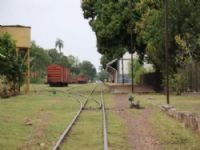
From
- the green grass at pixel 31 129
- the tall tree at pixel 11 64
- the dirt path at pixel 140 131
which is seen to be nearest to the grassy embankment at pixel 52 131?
the green grass at pixel 31 129

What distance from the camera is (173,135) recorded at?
17469 millimetres

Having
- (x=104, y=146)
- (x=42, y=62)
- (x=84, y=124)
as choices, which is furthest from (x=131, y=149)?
(x=42, y=62)

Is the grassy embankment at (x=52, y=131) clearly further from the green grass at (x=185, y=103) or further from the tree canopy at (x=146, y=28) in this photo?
the tree canopy at (x=146, y=28)

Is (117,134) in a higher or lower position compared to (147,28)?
lower

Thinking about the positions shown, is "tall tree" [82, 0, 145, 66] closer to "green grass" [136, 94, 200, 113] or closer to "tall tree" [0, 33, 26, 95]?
"tall tree" [0, 33, 26, 95]

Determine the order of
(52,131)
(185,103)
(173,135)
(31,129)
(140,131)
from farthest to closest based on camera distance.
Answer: (185,103)
(31,129)
(140,131)
(52,131)
(173,135)

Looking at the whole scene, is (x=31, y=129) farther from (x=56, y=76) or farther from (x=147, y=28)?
(x=56, y=76)

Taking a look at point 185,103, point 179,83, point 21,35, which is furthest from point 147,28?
point 185,103

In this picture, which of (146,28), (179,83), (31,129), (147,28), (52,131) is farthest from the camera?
(146,28)

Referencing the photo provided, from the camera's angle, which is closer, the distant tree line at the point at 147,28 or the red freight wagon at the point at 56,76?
the distant tree line at the point at 147,28

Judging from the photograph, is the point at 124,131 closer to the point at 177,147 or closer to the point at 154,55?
the point at 177,147

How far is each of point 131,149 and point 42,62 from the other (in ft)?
529

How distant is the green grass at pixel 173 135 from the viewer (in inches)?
597

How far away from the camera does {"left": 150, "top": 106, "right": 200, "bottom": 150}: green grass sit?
49.8 ft
